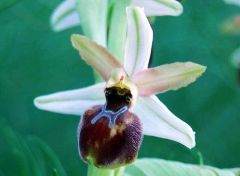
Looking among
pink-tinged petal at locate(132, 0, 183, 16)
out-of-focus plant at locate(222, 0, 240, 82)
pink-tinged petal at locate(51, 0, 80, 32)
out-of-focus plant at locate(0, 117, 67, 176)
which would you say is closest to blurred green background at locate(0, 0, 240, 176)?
out-of-focus plant at locate(222, 0, 240, 82)

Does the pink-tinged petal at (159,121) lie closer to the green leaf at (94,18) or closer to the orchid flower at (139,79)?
the orchid flower at (139,79)

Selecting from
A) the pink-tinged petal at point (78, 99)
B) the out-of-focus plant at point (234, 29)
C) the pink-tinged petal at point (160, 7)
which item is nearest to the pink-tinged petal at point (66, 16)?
the pink-tinged petal at point (160, 7)

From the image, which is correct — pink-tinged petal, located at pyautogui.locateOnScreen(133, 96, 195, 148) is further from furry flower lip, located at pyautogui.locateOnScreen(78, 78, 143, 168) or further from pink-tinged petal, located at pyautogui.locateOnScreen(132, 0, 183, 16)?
pink-tinged petal, located at pyautogui.locateOnScreen(132, 0, 183, 16)

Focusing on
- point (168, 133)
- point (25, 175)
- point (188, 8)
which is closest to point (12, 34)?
point (188, 8)

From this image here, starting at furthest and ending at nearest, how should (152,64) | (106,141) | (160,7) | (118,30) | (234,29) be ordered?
(152,64), (234,29), (160,7), (118,30), (106,141)

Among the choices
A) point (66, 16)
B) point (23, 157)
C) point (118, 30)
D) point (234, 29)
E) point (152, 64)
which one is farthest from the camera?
Result: point (152, 64)

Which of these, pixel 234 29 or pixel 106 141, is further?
pixel 234 29

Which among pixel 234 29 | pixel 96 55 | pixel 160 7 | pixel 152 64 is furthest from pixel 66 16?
pixel 152 64

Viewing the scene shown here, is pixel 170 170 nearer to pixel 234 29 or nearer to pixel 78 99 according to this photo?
pixel 78 99
